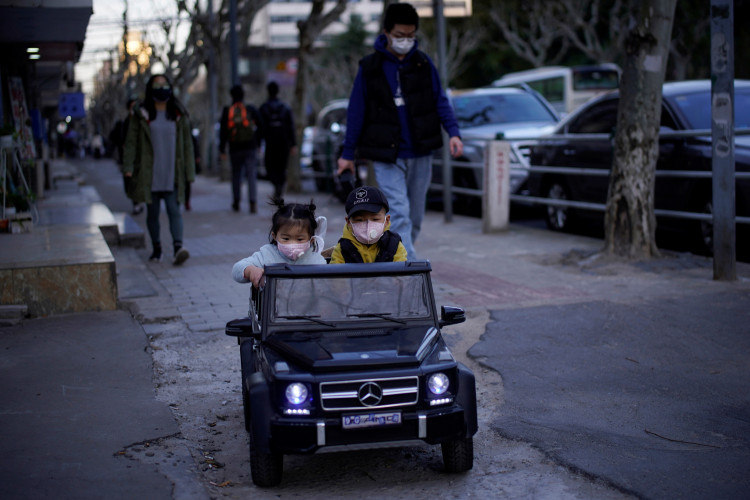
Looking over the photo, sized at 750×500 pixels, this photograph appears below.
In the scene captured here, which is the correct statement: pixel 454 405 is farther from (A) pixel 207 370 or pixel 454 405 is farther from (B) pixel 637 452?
(A) pixel 207 370

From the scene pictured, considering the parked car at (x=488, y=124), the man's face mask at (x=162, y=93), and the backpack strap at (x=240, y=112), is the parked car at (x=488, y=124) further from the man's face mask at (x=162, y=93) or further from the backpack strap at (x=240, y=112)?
the man's face mask at (x=162, y=93)

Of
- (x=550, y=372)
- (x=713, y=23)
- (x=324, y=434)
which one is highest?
(x=713, y=23)

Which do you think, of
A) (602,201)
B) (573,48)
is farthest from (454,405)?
(573,48)

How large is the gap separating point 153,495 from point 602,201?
8.35 meters

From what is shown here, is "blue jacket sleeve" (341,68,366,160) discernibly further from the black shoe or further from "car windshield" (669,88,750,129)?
"car windshield" (669,88,750,129)

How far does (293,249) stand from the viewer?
4.68 m

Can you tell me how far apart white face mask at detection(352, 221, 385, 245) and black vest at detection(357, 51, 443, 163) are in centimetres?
292

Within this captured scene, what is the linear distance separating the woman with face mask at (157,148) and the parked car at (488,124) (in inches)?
203

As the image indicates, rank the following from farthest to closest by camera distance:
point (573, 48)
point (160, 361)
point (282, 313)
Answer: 1. point (573, 48)
2. point (160, 361)
3. point (282, 313)

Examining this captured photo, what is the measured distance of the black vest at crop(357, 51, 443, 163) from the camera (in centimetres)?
764

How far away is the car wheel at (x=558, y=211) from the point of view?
39.1 ft

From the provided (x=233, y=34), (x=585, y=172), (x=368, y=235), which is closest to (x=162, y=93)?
(x=585, y=172)

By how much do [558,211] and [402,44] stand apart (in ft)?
16.9

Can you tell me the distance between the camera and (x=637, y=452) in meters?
4.23
